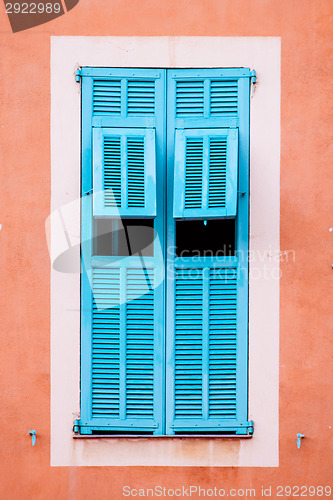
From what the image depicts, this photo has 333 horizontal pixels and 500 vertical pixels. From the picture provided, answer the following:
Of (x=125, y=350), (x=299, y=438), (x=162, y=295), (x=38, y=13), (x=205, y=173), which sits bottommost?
(x=299, y=438)

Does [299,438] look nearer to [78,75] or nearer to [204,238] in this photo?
[204,238]

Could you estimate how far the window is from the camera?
4.00 m

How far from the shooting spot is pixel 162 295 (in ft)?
13.2

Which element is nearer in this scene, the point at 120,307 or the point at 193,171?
the point at 193,171

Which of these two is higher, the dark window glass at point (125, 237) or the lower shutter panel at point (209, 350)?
the dark window glass at point (125, 237)

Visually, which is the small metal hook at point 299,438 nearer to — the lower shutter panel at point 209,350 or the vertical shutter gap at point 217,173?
the lower shutter panel at point 209,350

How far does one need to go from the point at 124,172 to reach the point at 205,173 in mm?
518

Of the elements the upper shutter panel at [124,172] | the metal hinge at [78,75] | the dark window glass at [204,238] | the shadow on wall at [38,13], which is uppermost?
the shadow on wall at [38,13]

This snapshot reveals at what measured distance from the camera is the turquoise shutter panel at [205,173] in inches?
149

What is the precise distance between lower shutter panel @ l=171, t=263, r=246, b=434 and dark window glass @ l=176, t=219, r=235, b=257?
12 cm

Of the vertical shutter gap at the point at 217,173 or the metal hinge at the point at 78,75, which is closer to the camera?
the vertical shutter gap at the point at 217,173

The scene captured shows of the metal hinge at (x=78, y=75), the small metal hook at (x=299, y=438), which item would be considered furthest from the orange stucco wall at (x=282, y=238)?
the metal hinge at (x=78, y=75)

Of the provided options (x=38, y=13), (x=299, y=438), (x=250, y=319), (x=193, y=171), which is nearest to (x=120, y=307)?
(x=250, y=319)

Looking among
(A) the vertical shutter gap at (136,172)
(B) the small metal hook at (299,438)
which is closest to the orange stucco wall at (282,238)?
(B) the small metal hook at (299,438)
